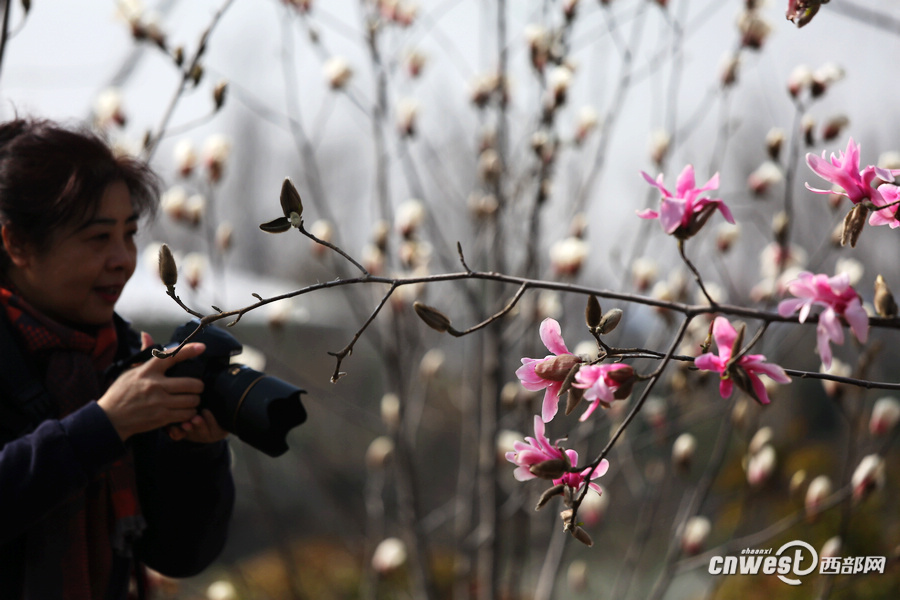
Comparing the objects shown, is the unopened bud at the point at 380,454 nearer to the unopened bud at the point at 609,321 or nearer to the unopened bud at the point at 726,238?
the unopened bud at the point at 726,238

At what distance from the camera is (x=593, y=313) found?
0.70 m

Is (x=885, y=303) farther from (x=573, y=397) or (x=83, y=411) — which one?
(x=83, y=411)

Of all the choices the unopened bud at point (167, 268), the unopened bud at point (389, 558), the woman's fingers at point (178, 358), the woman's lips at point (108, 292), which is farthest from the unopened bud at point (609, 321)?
the unopened bud at point (389, 558)

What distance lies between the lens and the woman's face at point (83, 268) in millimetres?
1096

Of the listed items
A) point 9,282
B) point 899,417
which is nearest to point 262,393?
point 9,282

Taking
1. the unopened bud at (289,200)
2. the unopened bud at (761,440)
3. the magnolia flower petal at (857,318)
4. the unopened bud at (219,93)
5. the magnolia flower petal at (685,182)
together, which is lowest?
the unopened bud at (761,440)

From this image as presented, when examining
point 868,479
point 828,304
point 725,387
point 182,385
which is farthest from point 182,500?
point 868,479

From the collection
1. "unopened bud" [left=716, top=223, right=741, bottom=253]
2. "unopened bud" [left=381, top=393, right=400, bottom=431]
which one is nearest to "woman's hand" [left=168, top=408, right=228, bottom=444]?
"unopened bud" [left=381, top=393, right=400, bottom=431]

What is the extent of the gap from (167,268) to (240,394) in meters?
0.28

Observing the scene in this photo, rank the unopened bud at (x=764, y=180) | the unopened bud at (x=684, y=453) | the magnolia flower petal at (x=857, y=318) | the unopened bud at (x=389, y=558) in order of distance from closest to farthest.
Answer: the magnolia flower petal at (x=857, y=318), the unopened bud at (x=684, y=453), the unopened bud at (x=389, y=558), the unopened bud at (x=764, y=180)

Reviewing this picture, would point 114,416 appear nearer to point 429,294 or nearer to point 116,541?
point 116,541

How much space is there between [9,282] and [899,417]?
5.82 ft

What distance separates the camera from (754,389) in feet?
1.98

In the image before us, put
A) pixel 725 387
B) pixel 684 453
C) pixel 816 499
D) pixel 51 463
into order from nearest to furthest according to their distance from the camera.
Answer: pixel 725 387
pixel 51 463
pixel 816 499
pixel 684 453
